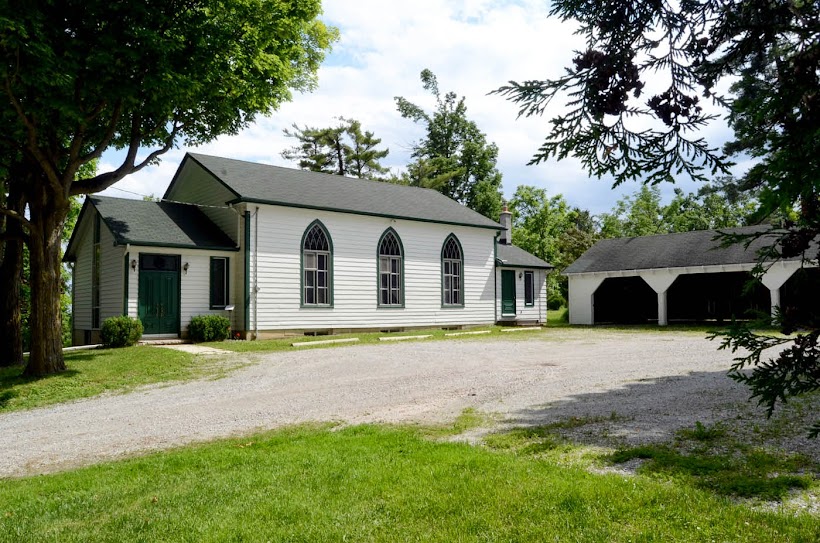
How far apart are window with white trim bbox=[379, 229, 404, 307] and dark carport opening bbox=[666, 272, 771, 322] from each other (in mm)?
16971

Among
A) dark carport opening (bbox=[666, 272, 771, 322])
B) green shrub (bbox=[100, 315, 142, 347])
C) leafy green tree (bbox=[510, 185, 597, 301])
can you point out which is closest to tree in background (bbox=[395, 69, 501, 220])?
leafy green tree (bbox=[510, 185, 597, 301])

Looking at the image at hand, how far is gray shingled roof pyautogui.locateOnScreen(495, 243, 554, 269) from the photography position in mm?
28470

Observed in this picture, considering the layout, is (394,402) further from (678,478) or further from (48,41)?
(48,41)

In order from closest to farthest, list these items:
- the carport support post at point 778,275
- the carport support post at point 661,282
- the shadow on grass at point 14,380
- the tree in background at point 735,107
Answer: the tree in background at point 735,107 < the shadow on grass at point 14,380 < the carport support post at point 778,275 < the carport support post at point 661,282

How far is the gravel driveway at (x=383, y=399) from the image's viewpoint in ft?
24.9

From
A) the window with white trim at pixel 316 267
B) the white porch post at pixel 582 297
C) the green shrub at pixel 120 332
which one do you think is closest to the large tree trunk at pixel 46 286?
the green shrub at pixel 120 332

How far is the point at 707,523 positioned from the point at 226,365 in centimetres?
1232

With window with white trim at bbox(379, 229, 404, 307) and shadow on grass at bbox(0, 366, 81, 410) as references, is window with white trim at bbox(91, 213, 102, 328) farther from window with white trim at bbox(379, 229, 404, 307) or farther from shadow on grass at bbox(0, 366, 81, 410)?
window with white trim at bbox(379, 229, 404, 307)

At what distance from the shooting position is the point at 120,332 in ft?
57.4

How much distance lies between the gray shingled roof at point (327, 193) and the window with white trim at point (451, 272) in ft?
3.55

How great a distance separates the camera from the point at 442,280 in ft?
84.0

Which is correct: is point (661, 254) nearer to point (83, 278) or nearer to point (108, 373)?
point (108, 373)

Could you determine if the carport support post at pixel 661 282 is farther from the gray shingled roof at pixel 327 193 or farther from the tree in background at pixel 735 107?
the tree in background at pixel 735 107

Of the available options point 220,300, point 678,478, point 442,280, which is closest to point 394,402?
point 678,478
